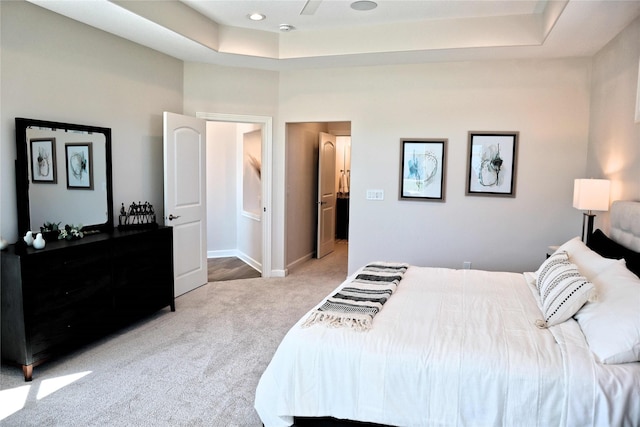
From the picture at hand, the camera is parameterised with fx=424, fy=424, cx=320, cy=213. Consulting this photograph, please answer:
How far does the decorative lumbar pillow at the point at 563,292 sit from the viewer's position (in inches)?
86.5

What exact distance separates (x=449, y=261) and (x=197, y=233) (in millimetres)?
2972

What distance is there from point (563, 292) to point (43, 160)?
3.74 metres

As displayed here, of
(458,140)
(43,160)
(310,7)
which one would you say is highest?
(310,7)

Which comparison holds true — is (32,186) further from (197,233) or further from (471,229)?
(471,229)

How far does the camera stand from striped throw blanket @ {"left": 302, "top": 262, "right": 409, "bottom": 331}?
2.25 m

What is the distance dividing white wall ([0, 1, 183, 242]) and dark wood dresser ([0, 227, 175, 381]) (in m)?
0.51

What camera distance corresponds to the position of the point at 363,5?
388cm

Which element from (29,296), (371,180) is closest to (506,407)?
(29,296)

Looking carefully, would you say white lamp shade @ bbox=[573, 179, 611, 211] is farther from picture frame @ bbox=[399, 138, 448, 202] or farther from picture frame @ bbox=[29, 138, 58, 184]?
picture frame @ bbox=[29, 138, 58, 184]

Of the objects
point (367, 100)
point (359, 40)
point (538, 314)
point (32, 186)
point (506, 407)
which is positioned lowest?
point (506, 407)

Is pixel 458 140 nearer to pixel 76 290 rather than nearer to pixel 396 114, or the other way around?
pixel 396 114

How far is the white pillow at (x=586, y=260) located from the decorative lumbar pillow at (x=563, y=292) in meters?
0.08

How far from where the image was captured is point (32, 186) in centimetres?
325

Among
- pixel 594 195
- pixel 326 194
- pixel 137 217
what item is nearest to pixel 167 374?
pixel 137 217
